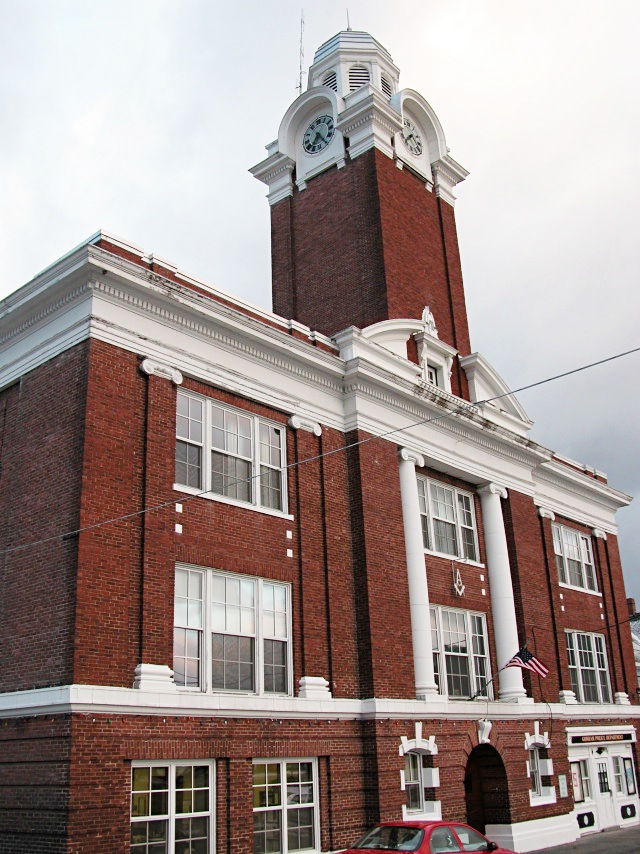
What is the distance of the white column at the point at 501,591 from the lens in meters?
24.0

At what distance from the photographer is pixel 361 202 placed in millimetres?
27938

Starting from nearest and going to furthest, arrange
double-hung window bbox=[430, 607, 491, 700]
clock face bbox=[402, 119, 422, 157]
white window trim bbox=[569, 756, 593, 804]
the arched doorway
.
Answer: double-hung window bbox=[430, 607, 491, 700]
the arched doorway
white window trim bbox=[569, 756, 593, 804]
clock face bbox=[402, 119, 422, 157]

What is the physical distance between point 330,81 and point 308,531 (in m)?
18.4

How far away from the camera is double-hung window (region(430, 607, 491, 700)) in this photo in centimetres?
2214

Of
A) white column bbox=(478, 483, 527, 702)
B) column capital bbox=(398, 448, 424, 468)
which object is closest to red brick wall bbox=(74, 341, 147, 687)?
column capital bbox=(398, 448, 424, 468)

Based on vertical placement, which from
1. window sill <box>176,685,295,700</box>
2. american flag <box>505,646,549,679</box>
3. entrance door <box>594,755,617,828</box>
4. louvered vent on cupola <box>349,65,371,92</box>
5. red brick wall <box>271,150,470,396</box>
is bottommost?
entrance door <box>594,755,617,828</box>

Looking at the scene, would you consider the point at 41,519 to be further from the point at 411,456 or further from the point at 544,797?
the point at 544,797

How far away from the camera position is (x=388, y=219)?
27.6 meters

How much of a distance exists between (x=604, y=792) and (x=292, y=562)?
15.3 metres

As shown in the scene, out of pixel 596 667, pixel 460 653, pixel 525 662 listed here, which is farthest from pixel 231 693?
pixel 596 667

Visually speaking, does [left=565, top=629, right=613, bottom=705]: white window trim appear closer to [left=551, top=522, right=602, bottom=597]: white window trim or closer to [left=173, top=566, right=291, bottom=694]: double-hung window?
[left=551, top=522, right=602, bottom=597]: white window trim

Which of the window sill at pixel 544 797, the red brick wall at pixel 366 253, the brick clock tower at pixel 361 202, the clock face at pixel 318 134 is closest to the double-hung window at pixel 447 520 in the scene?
the red brick wall at pixel 366 253

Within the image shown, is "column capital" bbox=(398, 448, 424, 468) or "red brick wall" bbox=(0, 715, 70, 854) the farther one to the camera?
"column capital" bbox=(398, 448, 424, 468)

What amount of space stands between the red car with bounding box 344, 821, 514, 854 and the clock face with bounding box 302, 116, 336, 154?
2214cm
